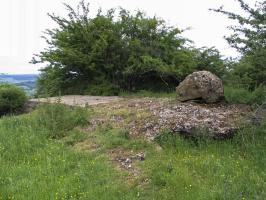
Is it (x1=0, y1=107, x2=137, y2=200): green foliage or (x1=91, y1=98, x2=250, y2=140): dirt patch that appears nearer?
(x1=0, y1=107, x2=137, y2=200): green foliage

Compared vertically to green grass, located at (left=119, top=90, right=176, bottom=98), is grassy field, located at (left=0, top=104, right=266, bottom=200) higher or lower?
lower

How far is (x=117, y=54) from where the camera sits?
1414 centimetres

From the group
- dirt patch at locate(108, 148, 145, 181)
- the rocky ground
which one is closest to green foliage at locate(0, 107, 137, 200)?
dirt patch at locate(108, 148, 145, 181)

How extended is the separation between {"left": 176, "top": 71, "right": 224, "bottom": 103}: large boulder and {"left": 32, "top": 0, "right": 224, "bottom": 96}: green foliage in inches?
129

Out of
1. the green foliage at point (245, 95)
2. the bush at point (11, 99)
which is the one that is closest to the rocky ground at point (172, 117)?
the green foliage at point (245, 95)

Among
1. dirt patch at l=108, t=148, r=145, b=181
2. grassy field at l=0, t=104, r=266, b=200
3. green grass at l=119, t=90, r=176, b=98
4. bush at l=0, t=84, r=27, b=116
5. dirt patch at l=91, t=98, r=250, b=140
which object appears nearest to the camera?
grassy field at l=0, t=104, r=266, b=200

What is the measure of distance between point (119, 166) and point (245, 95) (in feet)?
14.2

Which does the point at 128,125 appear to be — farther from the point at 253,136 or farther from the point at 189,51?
the point at 189,51

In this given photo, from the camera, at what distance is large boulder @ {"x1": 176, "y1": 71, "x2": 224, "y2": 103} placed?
994cm

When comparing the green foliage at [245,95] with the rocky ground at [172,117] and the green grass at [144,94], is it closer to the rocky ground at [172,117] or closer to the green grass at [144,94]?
the rocky ground at [172,117]

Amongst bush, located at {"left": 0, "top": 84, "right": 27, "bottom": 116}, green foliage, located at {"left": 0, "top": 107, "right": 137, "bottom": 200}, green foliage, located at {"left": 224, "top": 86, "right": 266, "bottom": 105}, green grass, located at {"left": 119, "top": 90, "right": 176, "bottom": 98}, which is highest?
green foliage, located at {"left": 224, "top": 86, "right": 266, "bottom": 105}

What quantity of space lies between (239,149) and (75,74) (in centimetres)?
819

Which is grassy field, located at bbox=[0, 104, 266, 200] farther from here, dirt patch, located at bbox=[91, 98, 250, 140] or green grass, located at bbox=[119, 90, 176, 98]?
green grass, located at bbox=[119, 90, 176, 98]

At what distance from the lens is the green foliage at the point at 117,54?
13820 mm
